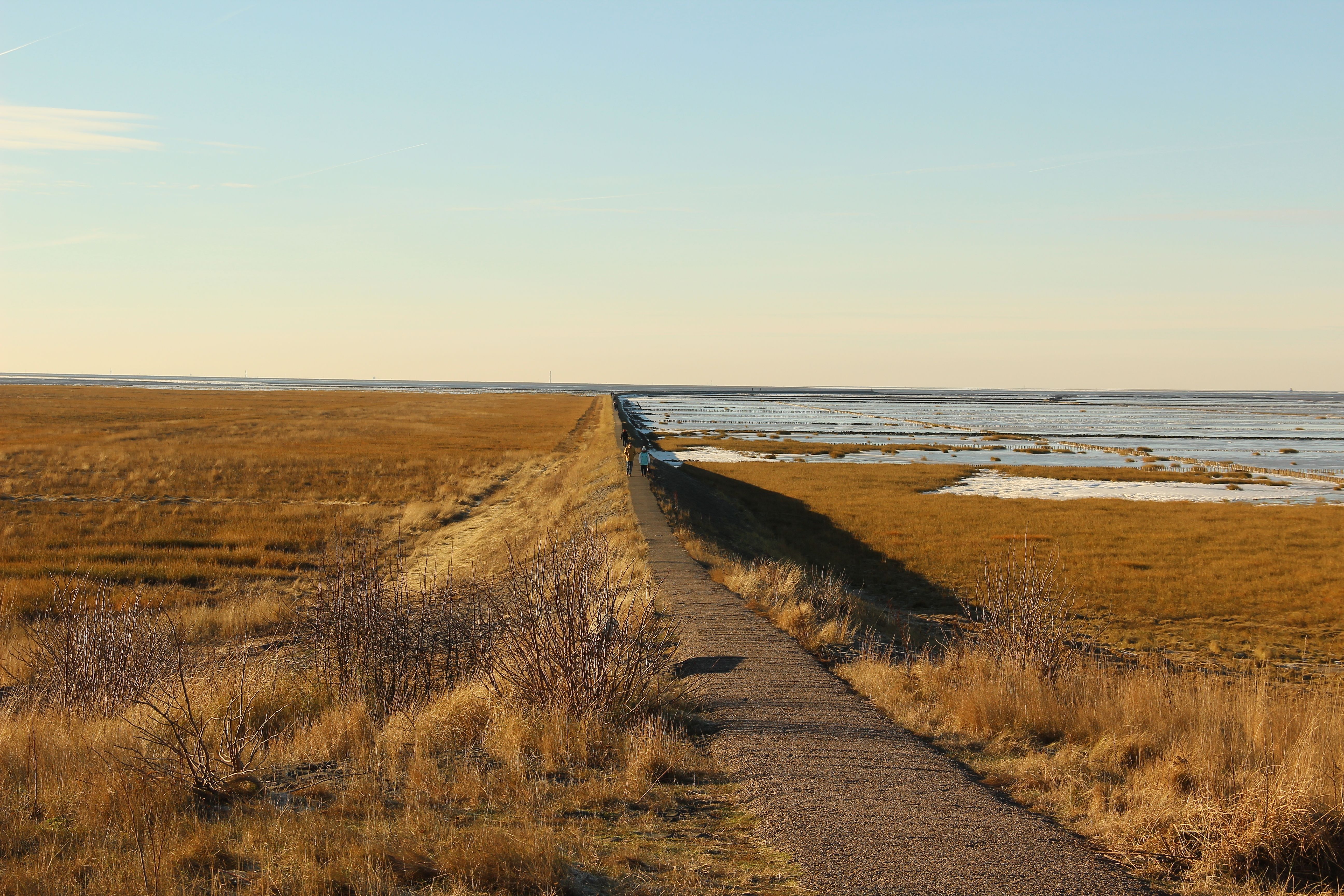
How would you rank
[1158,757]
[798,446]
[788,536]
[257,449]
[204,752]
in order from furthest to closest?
[798,446], [257,449], [788,536], [1158,757], [204,752]

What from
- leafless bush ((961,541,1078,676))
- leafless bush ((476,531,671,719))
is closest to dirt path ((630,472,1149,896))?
leafless bush ((476,531,671,719))

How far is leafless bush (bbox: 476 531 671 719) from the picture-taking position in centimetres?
653

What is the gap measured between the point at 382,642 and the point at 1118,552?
74.0 feet

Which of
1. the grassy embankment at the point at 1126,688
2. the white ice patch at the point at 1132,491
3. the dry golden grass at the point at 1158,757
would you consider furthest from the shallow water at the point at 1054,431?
the dry golden grass at the point at 1158,757

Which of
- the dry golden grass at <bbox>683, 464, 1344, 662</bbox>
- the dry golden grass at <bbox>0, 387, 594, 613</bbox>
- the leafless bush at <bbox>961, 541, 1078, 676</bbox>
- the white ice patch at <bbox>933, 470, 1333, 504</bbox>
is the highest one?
the leafless bush at <bbox>961, 541, 1078, 676</bbox>

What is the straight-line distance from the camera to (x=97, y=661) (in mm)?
7477

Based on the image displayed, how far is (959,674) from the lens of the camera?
8211 millimetres

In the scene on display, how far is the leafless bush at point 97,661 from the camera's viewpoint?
284 inches

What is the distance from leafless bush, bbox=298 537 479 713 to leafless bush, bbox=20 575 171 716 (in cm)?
Result: 130

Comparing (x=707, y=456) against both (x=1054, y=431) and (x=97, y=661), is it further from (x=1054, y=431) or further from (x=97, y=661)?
(x=1054, y=431)

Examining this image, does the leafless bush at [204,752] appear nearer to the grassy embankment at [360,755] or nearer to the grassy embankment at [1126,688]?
the grassy embankment at [360,755]

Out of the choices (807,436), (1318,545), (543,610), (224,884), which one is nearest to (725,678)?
(543,610)

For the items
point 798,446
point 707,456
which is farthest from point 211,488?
point 798,446

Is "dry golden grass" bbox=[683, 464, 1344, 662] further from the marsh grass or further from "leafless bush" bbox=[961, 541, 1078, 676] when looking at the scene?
the marsh grass
